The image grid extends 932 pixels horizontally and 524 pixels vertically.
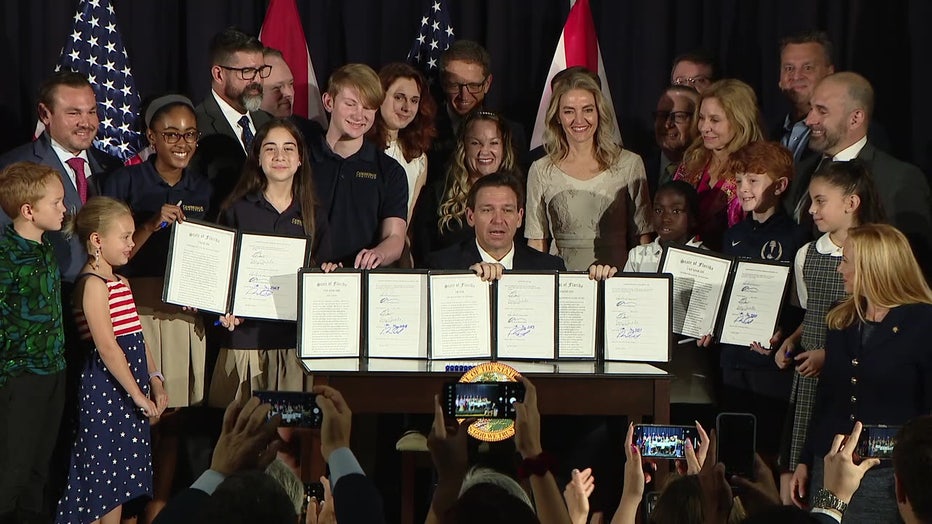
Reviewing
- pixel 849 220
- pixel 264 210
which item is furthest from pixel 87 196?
pixel 849 220

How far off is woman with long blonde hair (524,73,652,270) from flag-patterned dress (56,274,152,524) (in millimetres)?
Answer: 2107

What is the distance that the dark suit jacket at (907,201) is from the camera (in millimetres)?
6004

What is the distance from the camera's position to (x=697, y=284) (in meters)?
5.57

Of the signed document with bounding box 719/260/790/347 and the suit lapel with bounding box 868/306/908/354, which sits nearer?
the suit lapel with bounding box 868/306/908/354

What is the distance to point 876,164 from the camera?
6.07 metres

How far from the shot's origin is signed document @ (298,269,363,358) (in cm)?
527

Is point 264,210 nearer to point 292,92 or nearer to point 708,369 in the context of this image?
point 292,92

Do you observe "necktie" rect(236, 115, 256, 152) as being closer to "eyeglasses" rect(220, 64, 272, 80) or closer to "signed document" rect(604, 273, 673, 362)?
"eyeglasses" rect(220, 64, 272, 80)

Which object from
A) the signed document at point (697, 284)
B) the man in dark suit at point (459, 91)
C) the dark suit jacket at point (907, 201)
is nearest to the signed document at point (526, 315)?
the signed document at point (697, 284)

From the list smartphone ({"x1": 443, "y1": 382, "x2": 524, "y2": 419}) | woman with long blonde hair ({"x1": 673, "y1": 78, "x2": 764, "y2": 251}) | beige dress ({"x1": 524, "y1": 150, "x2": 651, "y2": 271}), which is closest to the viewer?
smartphone ({"x1": 443, "y1": 382, "x2": 524, "y2": 419})

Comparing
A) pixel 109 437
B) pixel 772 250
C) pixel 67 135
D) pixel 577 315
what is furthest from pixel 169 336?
pixel 772 250

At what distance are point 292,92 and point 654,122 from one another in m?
2.17

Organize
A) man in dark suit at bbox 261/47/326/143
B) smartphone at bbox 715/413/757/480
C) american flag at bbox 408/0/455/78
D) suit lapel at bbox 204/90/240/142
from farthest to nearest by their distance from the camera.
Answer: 1. american flag at bbox 408/0/455/78
2. man in dark suit at bbox 261/47/326/143
3. suit lapel at bbox 204/90/240/142
4. smartphone at bbox 715/413/757/480
